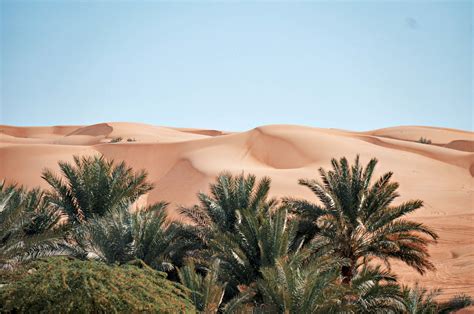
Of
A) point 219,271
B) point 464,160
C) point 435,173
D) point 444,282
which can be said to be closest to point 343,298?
point 219,271

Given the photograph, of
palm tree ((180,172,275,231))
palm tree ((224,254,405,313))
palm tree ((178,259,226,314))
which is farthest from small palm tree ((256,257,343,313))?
palm tree ((180,172,275,231))

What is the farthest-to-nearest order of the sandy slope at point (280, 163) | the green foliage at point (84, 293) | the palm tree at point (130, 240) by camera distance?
the sandy slope at point (280, 163) → the palm tree at point (130, 240) → the green foliage at point (84, 293)

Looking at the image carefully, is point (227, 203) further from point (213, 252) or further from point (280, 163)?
point (280, 163)

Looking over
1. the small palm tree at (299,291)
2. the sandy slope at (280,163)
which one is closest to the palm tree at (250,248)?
the small palm tree at (299,291)

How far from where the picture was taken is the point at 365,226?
36.8ft

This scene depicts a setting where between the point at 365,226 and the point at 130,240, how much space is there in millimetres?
5030

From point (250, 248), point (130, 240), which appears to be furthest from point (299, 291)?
point (130, 240)

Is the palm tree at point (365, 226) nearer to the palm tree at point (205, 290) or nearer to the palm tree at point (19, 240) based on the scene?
the palm tree at point (205, 290)

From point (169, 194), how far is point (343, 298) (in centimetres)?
2070

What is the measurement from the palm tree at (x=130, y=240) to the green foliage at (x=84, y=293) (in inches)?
126

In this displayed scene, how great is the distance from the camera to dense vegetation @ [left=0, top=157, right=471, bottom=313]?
679 cm

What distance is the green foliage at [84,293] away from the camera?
643cm

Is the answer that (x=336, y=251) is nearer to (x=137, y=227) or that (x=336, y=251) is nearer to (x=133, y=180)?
(x=137, y=227)

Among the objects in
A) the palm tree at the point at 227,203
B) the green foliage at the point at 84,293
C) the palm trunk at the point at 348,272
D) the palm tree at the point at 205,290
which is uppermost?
the palm tree at the point at 227,203
